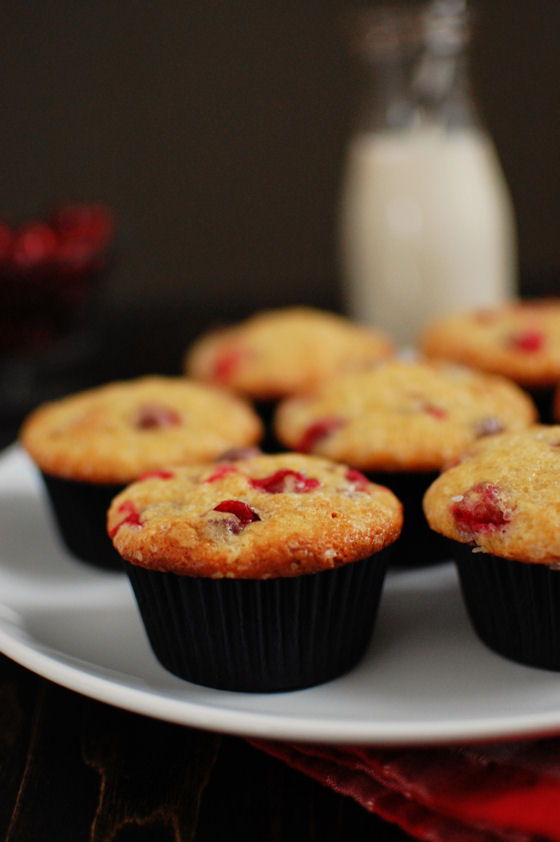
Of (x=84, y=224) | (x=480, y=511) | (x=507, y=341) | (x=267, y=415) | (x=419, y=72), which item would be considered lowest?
(x=267, y=415)

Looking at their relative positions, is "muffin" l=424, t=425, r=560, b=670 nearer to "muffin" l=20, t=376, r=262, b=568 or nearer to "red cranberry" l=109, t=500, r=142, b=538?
"red cranberry" l=109, t=500, r=142, b=538

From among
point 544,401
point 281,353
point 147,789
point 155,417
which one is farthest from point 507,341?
point 147,789

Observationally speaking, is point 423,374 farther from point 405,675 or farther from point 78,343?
point 78,343

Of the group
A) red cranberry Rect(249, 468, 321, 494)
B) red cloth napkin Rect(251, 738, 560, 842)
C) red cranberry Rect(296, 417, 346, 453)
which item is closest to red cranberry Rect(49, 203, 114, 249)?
red cranberry Rect(296, 417, 346, 453)

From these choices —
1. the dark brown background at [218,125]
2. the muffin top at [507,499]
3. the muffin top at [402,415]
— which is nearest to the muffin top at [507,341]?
the muffin top at [402,415]

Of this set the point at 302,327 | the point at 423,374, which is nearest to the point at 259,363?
the point at 302,327

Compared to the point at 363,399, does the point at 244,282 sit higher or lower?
lower

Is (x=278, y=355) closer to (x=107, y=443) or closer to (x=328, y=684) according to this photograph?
(x=107, y=443)
